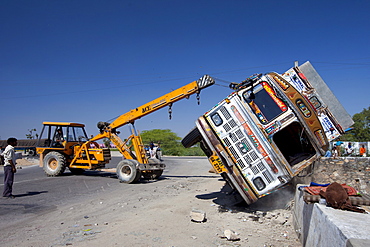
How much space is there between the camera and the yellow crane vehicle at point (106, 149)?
11.0m

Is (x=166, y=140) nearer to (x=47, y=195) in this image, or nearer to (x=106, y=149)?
(x=106, y=149)

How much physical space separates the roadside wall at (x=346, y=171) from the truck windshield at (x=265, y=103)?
9.81 feet

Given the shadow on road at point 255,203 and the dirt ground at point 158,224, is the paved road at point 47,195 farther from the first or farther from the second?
the shadow on road at point 255,203

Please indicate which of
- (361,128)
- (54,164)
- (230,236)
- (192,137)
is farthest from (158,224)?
(361,128)

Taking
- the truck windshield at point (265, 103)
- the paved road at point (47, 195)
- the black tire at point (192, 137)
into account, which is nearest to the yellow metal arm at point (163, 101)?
the paved road at point (47, 195)

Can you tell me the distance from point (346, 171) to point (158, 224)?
5.72 metres

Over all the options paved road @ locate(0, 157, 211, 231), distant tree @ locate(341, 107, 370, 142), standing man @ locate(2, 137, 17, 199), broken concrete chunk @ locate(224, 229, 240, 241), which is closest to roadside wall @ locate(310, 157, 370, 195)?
broken concrete chunk @ locate(224, 229, 240, 241)

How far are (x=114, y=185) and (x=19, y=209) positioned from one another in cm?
416

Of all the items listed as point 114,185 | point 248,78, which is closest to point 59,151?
point 114,185

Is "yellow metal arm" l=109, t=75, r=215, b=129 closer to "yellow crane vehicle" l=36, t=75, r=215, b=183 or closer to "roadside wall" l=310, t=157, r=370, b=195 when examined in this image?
"yellow crane vehicle" l=36, t=75, r=215, b=183

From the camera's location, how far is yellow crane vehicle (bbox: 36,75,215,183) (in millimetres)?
10992

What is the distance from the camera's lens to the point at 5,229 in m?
5.28

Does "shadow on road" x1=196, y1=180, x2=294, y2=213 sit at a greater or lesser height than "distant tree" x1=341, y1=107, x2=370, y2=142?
greater

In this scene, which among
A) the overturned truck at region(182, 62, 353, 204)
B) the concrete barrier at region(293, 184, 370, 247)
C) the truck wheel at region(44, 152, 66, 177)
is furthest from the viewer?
the truck wheel at region(44, 152, 66, 177)
